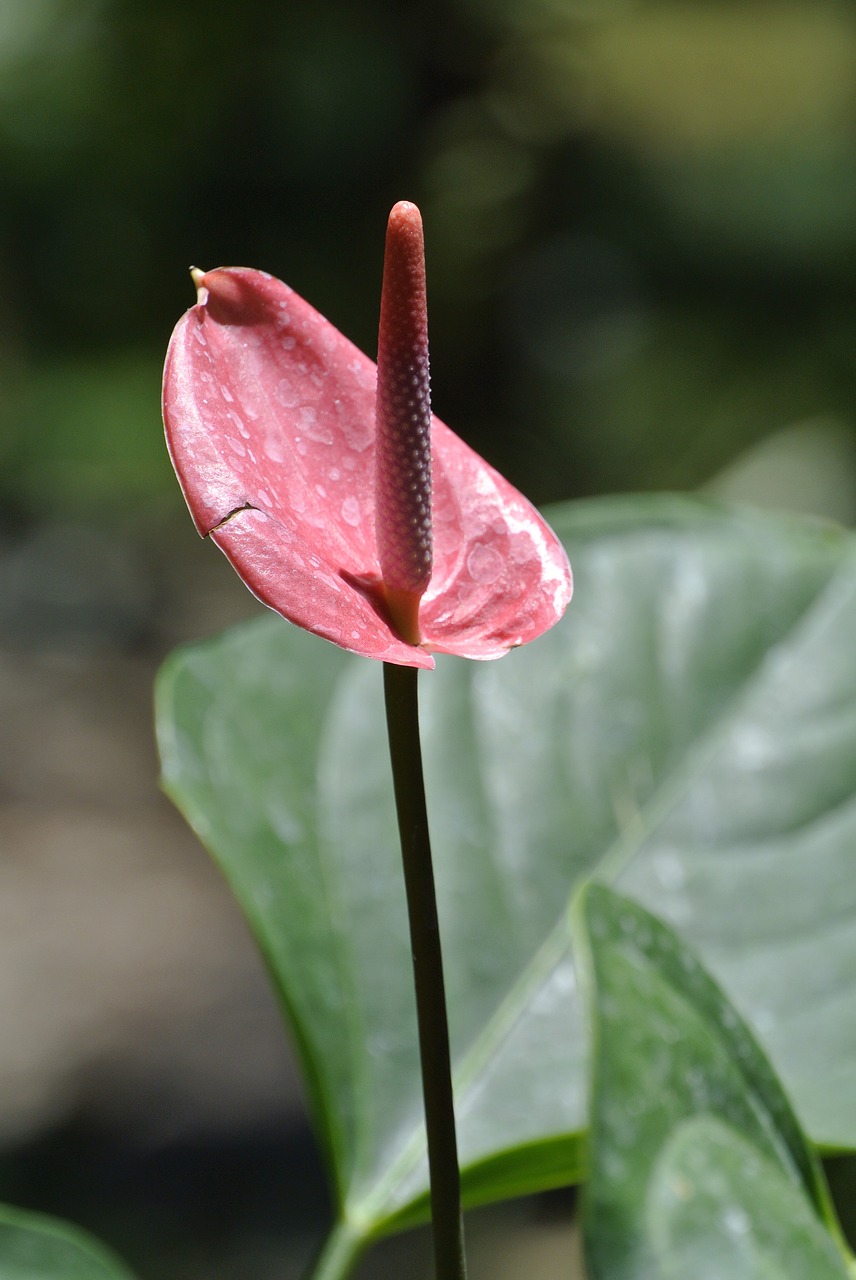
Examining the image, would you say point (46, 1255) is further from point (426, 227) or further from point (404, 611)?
point (426, 227)

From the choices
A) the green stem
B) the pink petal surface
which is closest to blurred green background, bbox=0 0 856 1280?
the green stem

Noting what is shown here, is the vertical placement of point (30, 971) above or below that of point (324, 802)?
below

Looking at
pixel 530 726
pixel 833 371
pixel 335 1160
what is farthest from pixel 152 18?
pixel 335 1160

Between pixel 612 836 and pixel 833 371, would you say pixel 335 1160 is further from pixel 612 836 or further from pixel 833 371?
pixel 833 371

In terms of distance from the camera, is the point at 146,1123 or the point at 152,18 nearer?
the point at 146,1123

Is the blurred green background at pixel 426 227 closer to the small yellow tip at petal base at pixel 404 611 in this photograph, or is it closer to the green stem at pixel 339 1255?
the green stem at pixel 339 1255
